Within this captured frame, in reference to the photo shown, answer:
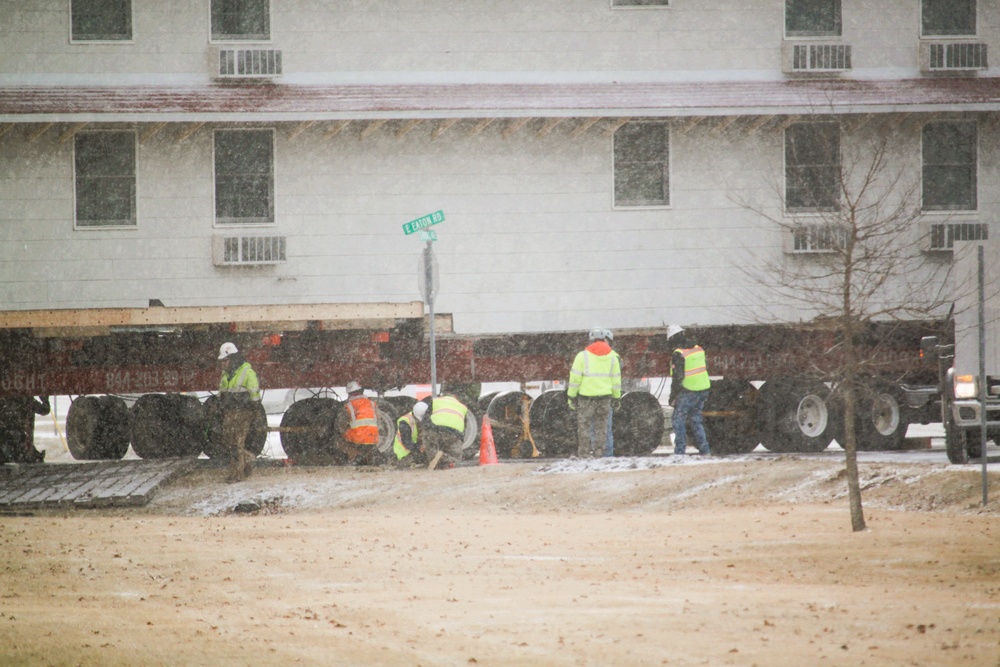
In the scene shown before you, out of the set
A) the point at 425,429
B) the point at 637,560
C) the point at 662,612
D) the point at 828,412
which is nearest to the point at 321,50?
the point at 425,429

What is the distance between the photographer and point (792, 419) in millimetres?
21578

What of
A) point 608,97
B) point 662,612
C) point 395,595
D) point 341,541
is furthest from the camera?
point 608,97

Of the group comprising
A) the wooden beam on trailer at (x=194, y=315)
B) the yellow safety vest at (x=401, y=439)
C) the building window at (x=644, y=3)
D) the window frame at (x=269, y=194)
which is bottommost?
the yellow safety vest at (x=401, y=439)

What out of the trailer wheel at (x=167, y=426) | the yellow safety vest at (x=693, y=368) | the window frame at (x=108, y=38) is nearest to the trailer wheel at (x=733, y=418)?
the yellow safety vest at (x=693, y=368)

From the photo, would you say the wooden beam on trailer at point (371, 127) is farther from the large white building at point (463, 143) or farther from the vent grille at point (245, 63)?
the vent grille at point (245, 63)

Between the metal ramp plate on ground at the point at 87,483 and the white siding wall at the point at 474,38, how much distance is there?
5.89m

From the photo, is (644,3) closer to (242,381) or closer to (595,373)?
(595,373)

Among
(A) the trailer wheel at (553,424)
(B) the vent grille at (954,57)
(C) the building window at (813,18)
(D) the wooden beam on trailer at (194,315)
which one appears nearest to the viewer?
(D) the wooden beam on trailer at (194,315)

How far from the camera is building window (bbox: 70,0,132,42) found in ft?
68.9

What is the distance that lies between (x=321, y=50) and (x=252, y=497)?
741 cm

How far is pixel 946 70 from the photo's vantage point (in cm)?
2197

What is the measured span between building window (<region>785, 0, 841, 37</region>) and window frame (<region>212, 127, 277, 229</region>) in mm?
8343

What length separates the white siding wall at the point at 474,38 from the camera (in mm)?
20875

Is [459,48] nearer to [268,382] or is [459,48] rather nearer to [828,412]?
[268,382]
